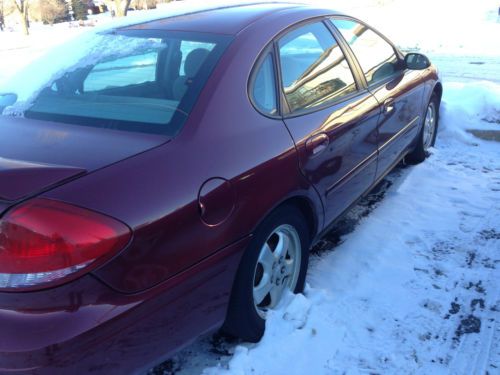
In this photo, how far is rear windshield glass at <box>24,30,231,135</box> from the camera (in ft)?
7.48

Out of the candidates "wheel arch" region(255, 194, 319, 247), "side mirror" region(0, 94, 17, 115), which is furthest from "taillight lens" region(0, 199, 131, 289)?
"side mirror" region(0, 94, 17, 115)

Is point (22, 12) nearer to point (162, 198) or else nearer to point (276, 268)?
point (276, 268)

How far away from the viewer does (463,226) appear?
3920mm

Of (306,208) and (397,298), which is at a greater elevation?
(306,208)

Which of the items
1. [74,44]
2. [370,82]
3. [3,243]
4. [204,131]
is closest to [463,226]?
[370,82]

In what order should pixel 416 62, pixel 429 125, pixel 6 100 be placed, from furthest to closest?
1. pixel 429 125
2. pixel 416 62
3. pixel 6 100

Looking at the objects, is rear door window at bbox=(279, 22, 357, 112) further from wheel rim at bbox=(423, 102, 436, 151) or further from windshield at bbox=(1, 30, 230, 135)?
wheel rim at bbox=(423, 102, 436, 151)

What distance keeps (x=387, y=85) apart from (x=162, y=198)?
251 centimetres

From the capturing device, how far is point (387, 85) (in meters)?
3.87

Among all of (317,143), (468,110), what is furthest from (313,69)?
(468,110)

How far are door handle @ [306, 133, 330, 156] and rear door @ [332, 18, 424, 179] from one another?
915mm

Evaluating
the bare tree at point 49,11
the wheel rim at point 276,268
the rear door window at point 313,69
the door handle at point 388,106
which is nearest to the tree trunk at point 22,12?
the bare tree at point 49,11

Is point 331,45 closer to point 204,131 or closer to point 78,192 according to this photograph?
point 204,131

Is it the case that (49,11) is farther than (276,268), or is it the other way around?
(49,11)
